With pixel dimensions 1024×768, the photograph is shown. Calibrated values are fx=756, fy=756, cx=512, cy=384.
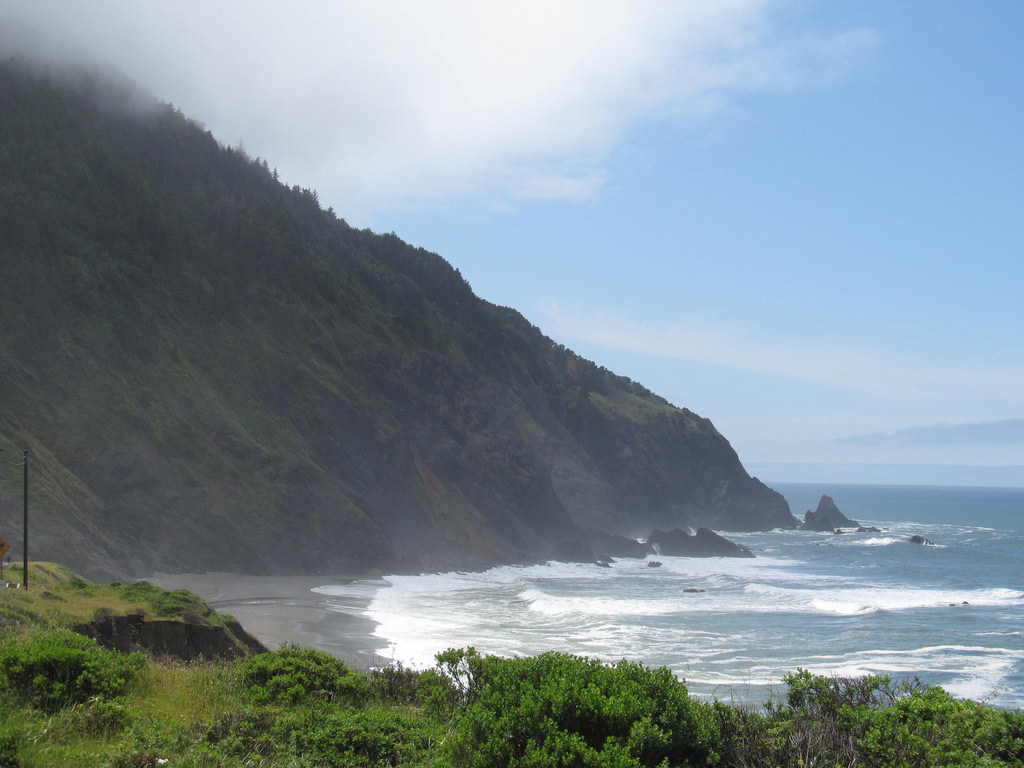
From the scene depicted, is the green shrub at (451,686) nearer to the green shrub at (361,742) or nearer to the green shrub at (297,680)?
the green shrub at (297,680)

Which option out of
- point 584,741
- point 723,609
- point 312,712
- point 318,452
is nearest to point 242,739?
point 312,712

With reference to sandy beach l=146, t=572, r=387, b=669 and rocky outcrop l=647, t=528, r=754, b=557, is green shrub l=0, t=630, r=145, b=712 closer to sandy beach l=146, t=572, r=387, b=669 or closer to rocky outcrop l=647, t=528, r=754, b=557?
sandy beach l=146, t=572, r=387, b=669

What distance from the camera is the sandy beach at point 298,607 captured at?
24.8 m

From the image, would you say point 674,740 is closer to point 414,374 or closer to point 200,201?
point 414,374

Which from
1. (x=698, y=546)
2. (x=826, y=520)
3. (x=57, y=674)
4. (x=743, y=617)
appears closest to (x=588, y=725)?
(x=57, y=674)

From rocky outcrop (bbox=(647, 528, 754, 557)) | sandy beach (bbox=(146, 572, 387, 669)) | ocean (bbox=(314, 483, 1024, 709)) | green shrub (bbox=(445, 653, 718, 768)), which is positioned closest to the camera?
green shrub (bbox=(445, 653, 718, 768))

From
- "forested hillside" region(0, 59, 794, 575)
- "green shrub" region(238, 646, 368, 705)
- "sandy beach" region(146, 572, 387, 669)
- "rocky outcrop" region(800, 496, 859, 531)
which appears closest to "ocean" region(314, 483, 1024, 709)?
"sandy beach" region(146, 572, 387, 669)

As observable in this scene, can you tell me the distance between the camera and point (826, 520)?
90125 millimetres

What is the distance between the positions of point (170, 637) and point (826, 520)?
85977 mm

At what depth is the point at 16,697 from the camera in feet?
21.8

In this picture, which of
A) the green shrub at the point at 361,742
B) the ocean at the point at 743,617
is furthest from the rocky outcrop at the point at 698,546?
the green shrub at the point at 361,742

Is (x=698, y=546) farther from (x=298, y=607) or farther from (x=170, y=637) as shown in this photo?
(x=170, y=637)

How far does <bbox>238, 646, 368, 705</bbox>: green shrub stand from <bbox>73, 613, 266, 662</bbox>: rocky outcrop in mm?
9192

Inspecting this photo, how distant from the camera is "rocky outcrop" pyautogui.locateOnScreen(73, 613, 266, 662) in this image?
1658 cm
